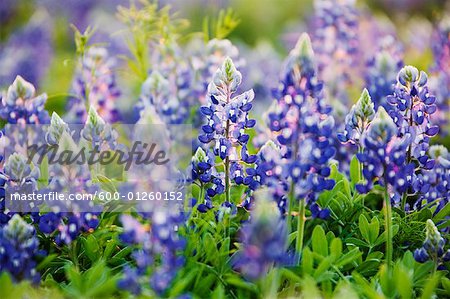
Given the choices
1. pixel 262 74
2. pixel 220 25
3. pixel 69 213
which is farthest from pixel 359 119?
pixel 262 74

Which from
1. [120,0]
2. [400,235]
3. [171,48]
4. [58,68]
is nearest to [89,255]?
[400,235]

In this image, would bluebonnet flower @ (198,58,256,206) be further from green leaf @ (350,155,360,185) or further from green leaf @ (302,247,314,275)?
green leaf @ (350,155,360,185)

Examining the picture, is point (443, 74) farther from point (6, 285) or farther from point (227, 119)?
point (6, 285)

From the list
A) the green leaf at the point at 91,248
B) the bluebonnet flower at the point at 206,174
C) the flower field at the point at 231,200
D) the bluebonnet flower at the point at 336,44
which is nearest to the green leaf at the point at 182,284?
the flower field at the point at 231,200

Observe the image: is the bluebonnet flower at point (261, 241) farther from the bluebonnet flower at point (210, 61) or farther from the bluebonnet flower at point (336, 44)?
the bluebonnet flower at point (336, 44)

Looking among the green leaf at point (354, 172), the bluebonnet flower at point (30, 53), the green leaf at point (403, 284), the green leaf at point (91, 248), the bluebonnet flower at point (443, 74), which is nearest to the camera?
the green leaf at point (403, 284)

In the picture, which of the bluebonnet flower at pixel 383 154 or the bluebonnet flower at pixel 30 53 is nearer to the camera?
the bluebonnet flower at pixel 383 154

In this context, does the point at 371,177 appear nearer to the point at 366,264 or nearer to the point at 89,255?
the point at 366,264
